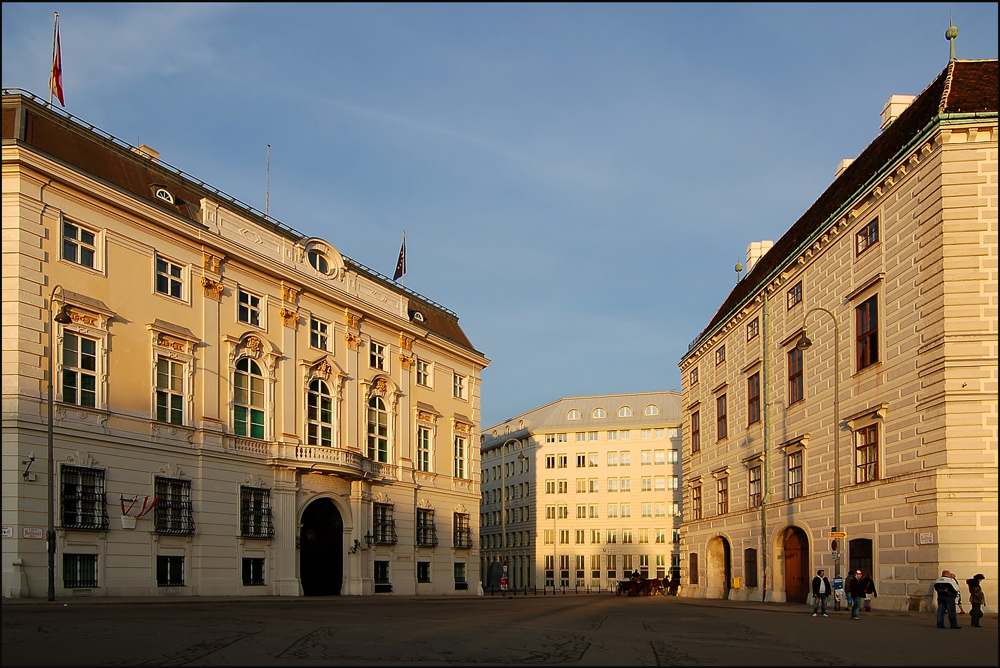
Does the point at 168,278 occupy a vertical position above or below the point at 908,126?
below

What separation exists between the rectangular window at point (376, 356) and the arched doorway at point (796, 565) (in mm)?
23625

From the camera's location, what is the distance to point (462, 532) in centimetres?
6269

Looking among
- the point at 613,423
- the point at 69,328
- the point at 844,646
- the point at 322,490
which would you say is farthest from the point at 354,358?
the point at 613,423

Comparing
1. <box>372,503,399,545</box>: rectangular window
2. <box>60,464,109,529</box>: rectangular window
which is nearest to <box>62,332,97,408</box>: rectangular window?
<box>60,464,109,529</box>: rectangular window

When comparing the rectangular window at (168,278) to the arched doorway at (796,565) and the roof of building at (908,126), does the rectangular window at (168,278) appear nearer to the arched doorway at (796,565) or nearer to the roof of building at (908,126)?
the roof of building at (908,126)

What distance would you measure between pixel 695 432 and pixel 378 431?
18804mm

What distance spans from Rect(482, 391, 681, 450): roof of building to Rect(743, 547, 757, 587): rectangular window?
66570mm

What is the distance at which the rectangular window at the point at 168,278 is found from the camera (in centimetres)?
4112

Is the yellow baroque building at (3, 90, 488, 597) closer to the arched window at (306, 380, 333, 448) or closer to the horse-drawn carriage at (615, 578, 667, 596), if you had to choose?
the arched window at (306, 380, 333, 448)

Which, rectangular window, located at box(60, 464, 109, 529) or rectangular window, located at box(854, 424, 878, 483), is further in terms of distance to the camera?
rectangular window, located at box(60, 464, 109, 529)

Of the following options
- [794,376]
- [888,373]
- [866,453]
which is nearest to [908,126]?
[888,373]

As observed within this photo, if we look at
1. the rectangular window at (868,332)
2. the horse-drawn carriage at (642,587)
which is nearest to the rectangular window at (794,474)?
the rectangular window at (868,332)

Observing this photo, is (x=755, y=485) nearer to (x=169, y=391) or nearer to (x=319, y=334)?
(x=319, y=334)

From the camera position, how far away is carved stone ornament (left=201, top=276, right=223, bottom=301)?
43156 millimetres
